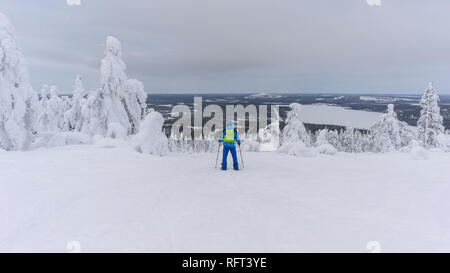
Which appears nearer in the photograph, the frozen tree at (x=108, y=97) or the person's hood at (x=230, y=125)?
the person's hood at (x=230, y=125)

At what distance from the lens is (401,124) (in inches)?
1337

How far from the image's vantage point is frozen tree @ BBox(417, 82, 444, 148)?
88.5ft

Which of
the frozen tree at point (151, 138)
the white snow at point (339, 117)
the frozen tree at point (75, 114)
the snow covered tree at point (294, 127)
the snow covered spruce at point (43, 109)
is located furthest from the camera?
the white snow at point (339, 117)

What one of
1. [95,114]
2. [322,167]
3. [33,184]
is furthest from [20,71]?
[322,167]

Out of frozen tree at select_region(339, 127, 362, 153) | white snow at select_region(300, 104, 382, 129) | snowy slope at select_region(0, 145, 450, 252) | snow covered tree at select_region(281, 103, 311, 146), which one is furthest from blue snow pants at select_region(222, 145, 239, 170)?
frozen tree at select_region(339, 127, 362, 153)

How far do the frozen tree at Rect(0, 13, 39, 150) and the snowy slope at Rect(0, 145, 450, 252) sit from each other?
7.60 m

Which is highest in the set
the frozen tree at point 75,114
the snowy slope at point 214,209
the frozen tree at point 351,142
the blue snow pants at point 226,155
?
the frozen tree at point 75,114

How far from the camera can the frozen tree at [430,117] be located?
2697 centimetres

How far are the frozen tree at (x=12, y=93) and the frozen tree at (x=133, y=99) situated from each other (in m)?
9.34

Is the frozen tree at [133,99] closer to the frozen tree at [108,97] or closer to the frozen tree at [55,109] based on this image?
the frozen tree at [108,97]

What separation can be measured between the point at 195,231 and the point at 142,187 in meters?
2.43

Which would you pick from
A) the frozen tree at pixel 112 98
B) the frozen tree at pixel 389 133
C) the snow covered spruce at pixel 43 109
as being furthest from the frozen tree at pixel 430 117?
the frozen tree at pixel 112 98

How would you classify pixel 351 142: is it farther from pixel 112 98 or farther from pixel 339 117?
pixel 339 117
